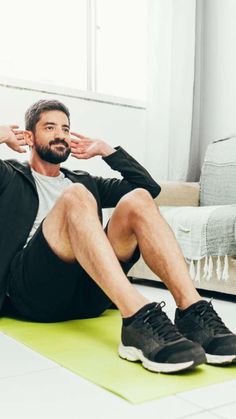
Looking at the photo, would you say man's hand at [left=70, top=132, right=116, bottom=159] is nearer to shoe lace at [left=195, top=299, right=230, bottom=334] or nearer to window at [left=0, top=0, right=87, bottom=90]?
shoe lace at [left=195, top=299, right=230, bottom=334]

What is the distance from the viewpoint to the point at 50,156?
70.5 inches

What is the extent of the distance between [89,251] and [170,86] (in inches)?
92.3

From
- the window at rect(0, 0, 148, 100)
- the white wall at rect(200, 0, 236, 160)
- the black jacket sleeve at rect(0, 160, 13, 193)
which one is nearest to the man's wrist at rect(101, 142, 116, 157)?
the black jacket sleeve at rect(0, 160, 13, 193)

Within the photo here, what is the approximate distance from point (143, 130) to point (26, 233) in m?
1.97

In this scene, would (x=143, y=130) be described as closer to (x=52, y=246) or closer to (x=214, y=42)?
(x=214, y=42)

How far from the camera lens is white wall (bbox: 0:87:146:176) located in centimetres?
286

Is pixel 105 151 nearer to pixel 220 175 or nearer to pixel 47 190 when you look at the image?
pixel 47 190

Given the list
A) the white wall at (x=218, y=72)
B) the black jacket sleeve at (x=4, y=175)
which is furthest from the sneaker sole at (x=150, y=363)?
the white wall at (x=218, y=72)

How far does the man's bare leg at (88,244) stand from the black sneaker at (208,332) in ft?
0.48

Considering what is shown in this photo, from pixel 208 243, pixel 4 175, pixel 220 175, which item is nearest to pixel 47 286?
pixel 4 175

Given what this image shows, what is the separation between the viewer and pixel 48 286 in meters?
1.50

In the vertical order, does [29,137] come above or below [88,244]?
above

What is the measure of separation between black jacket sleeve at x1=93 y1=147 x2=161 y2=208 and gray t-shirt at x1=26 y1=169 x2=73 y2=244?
147mm

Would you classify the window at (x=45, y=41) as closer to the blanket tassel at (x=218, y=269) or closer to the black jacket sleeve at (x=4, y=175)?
the black jacket sleeve at (x=4, y=175)
